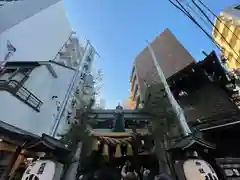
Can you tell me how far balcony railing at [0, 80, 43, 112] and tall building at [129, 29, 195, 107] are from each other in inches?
332

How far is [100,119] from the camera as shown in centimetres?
1066

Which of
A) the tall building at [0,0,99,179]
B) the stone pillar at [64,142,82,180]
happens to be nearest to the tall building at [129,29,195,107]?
the tall building at [0,0,99,179]

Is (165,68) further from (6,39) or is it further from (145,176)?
(6,39)

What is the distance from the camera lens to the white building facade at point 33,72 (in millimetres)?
10883

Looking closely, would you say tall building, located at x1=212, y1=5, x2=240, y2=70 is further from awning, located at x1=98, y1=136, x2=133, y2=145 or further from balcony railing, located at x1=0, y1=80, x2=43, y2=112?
→ balcony railing, located at x1=0, y1=80, x2=43, y2=112

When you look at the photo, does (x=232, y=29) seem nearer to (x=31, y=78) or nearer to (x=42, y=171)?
(x=31, y=78)

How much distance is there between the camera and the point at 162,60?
17891mm

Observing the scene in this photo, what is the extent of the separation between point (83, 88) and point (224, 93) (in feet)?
46.8

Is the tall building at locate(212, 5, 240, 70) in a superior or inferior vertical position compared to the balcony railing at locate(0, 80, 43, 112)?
superior

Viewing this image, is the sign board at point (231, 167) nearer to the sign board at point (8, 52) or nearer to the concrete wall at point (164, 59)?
the concrete wall at point (164, 59)

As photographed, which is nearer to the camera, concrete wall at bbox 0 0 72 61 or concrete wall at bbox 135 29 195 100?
concrete wall at bbox 0 0 72 61

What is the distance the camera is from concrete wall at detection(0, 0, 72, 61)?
10.6 metres

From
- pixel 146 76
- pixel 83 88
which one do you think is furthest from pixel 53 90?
pixel 146 76

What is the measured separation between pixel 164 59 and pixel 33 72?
1189cm
